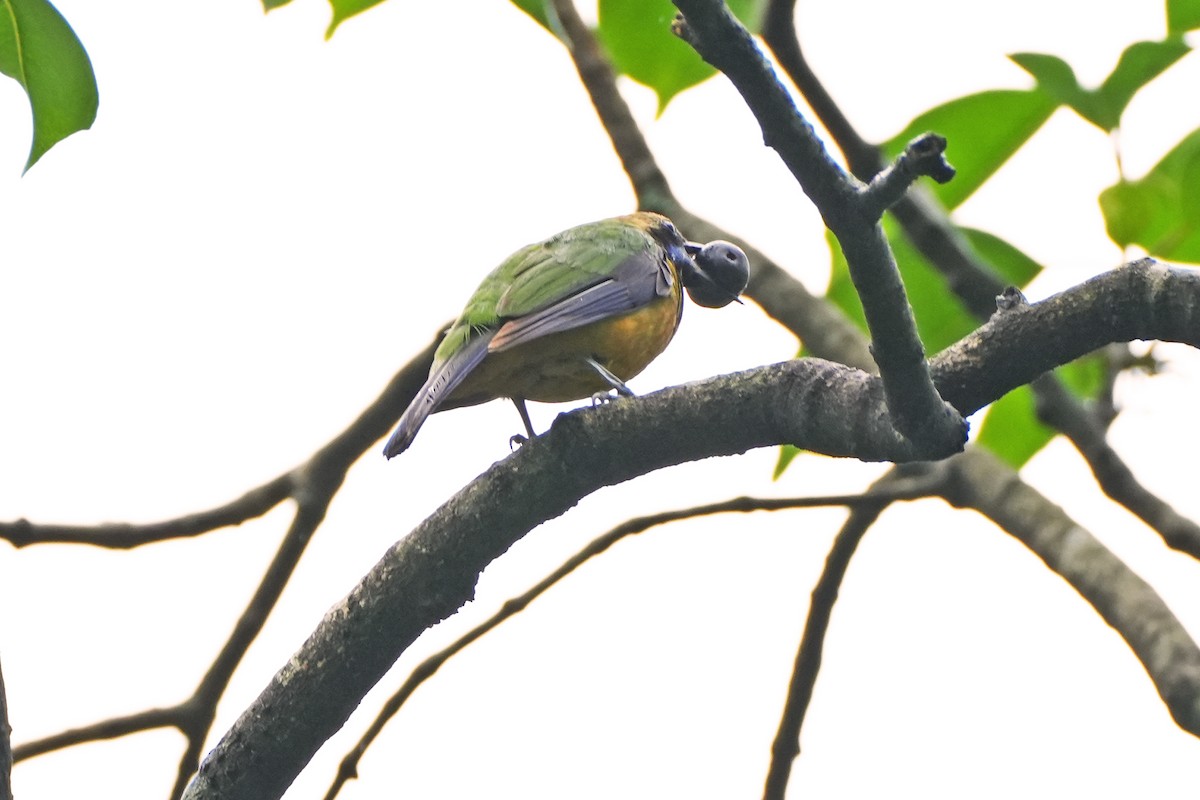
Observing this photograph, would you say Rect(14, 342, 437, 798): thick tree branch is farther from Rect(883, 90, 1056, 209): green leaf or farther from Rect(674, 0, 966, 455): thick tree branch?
Rect(674, 0, 966, 455): thick tree branch

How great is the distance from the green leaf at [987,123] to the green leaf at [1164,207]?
1.35ft

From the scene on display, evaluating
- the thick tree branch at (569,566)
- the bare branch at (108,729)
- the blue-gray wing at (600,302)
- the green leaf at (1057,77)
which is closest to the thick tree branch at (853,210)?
the thick tree branch at (569,566)

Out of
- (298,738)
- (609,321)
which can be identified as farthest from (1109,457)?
(298,738)

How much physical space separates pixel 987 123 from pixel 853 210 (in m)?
2.14

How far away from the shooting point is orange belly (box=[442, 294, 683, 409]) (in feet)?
13.1

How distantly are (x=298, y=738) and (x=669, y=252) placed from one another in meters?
2.66

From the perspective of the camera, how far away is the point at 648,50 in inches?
164

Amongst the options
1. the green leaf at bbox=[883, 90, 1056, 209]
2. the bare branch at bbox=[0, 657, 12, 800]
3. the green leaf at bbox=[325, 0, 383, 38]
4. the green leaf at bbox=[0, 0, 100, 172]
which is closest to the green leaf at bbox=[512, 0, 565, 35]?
the green leaf at bbox=[325, 0, 383, 38]

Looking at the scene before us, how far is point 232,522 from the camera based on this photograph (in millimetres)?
4242

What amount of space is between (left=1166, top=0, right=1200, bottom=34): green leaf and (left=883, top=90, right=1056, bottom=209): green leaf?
38 centimetres

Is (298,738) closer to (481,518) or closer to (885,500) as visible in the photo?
(481,518)

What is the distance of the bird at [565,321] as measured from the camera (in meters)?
3.85

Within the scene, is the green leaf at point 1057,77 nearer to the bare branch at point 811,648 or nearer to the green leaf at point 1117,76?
the green leaf at point 1117,76

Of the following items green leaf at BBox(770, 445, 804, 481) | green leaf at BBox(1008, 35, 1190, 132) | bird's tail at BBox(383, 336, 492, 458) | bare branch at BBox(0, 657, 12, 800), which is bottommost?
bare branch at BBox(0, 657, 12, 800)
